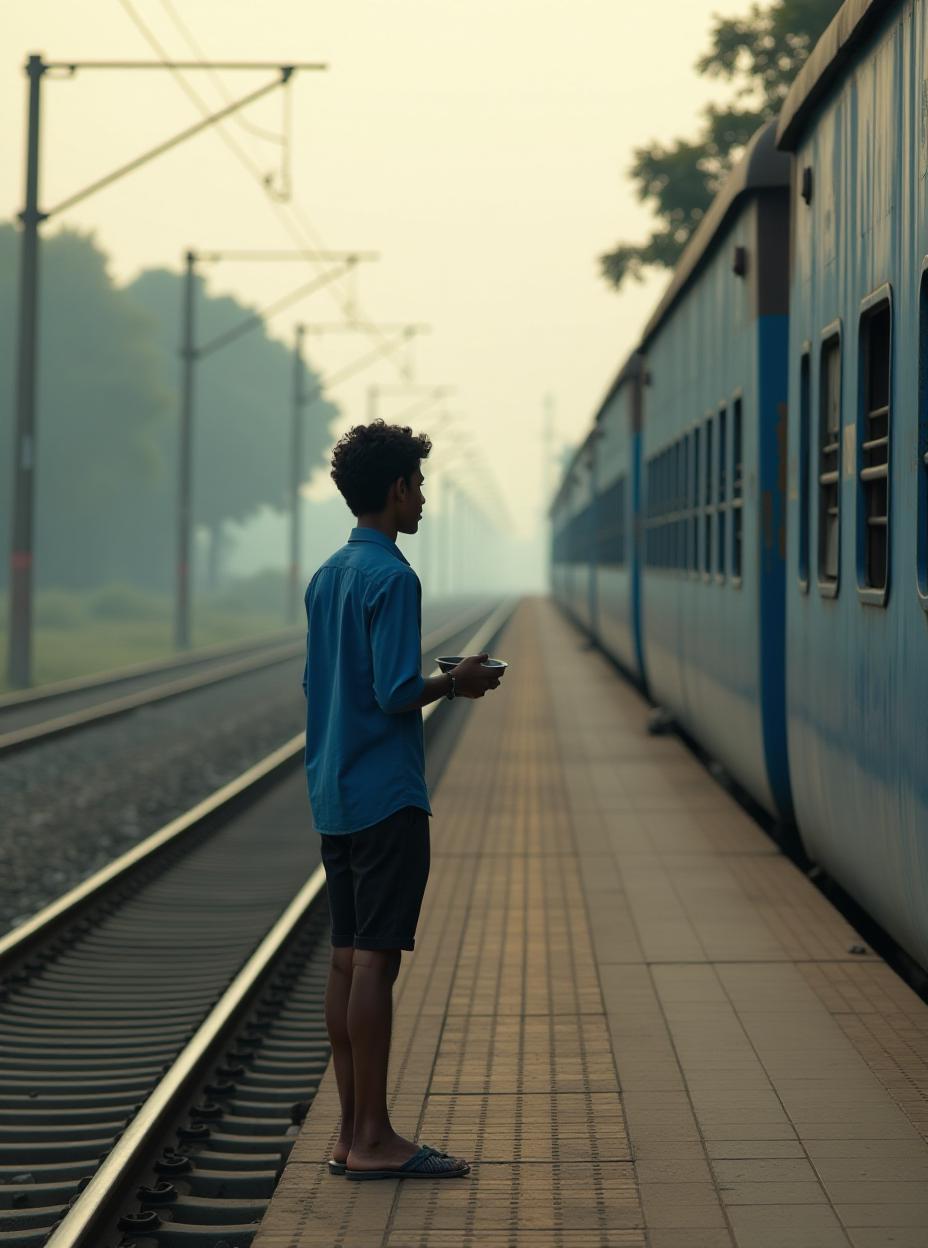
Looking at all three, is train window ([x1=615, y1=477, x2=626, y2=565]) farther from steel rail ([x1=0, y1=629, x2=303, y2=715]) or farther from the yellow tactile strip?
the yellow tactile strip

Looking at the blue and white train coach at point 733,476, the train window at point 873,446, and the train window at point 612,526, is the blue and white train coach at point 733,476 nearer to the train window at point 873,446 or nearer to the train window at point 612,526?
the train window at point 873,446

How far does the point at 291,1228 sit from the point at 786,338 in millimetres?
6101

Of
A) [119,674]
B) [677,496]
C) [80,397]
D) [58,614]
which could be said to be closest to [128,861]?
[677,496]

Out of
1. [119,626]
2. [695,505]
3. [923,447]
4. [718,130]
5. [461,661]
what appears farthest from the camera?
[119,626]

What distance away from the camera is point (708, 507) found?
12750mm

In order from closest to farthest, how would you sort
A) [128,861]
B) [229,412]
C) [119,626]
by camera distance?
[128,861] → [119,626] → [229,412]

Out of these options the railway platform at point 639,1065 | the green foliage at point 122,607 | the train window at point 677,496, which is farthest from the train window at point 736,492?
the green foliage at point 122,607

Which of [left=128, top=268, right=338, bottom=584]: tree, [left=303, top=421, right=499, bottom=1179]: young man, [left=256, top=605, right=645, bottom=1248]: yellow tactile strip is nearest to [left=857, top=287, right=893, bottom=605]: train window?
[left=256, top=605, right=645, bottom=1248]: yellow tactile strip

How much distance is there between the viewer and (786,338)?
976 cm

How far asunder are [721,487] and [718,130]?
86.0ft

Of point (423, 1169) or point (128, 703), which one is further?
point (128, 703)

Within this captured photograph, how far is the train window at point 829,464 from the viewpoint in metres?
7.61

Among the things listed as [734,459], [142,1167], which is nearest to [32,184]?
[734,459]

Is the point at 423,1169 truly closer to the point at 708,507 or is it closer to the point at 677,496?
the point at 708,507
